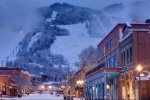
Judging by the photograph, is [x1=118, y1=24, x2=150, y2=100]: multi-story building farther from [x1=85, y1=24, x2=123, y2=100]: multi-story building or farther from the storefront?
the storefront

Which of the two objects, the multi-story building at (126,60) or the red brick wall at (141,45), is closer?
the multi-story building at (126,60)

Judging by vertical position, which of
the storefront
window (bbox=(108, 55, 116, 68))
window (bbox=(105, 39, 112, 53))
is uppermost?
window (bbox=(105, 39, 112, 53))

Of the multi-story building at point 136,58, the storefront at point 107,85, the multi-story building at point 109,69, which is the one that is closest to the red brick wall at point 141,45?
the multi-story building at point 136,58

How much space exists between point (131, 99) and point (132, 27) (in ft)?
29.0

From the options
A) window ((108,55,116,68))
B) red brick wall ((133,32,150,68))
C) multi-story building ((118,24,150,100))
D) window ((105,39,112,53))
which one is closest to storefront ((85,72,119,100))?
window ((108,55,116,68))

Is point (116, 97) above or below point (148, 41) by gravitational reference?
below

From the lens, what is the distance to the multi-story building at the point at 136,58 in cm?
4184

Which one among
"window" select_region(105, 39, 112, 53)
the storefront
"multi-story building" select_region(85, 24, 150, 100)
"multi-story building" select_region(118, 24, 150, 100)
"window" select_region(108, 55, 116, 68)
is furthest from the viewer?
"window" select_region(105, 39, 112, 53)

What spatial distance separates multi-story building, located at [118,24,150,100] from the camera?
4184cm

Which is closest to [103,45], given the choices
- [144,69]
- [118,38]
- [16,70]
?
[118,38]

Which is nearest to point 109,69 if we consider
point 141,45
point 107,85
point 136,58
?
point 107,85

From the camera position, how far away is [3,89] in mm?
107188

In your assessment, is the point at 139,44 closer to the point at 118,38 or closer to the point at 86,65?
the point at 118,38

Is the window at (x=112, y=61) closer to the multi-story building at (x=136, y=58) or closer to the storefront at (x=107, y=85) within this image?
the storefront at (x=107, y=85)
